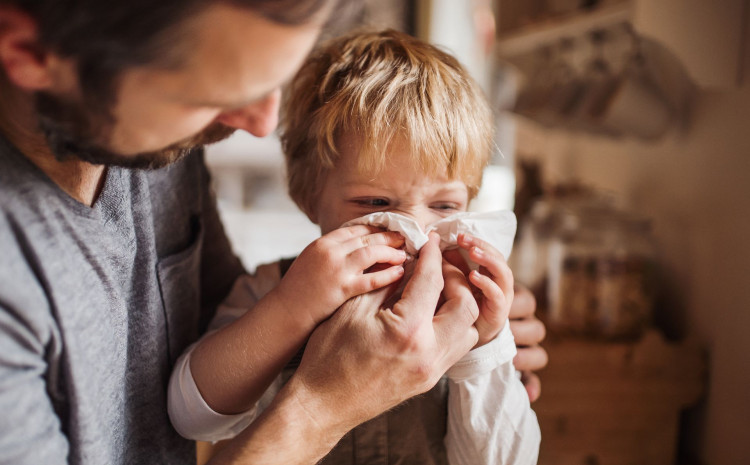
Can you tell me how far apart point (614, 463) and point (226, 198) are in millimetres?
3057

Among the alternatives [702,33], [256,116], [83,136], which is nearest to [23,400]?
[83,136]

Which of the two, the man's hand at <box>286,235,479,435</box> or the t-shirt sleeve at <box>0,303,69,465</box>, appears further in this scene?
the man's hand at <box>286,235,479,435</box>

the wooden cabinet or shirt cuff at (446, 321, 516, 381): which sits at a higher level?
shirt cuff at (446, 321, 516, 381)

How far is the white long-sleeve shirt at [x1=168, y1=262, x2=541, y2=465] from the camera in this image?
87cm

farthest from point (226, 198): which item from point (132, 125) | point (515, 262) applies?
point (132, 125)

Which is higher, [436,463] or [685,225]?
[685,225]

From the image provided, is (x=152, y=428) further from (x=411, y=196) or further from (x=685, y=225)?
(x=685, y=225)

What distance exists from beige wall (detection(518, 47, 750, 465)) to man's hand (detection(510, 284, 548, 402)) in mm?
548

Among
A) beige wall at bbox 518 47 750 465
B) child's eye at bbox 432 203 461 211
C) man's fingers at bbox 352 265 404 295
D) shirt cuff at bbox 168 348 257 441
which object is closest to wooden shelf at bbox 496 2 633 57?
beige wall at bbox 518 47 750 465

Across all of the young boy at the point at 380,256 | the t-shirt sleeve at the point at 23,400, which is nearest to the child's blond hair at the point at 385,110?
the young boy at the point at 380,256

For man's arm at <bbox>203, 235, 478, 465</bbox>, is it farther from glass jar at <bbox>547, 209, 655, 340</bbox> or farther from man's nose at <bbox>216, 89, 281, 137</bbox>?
glass jar at <bbox>547, 209, 655, 340</bbox>

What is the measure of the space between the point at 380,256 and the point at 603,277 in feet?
3.21

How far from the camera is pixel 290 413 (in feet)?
2.47

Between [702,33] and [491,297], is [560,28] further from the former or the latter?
[491,297]
